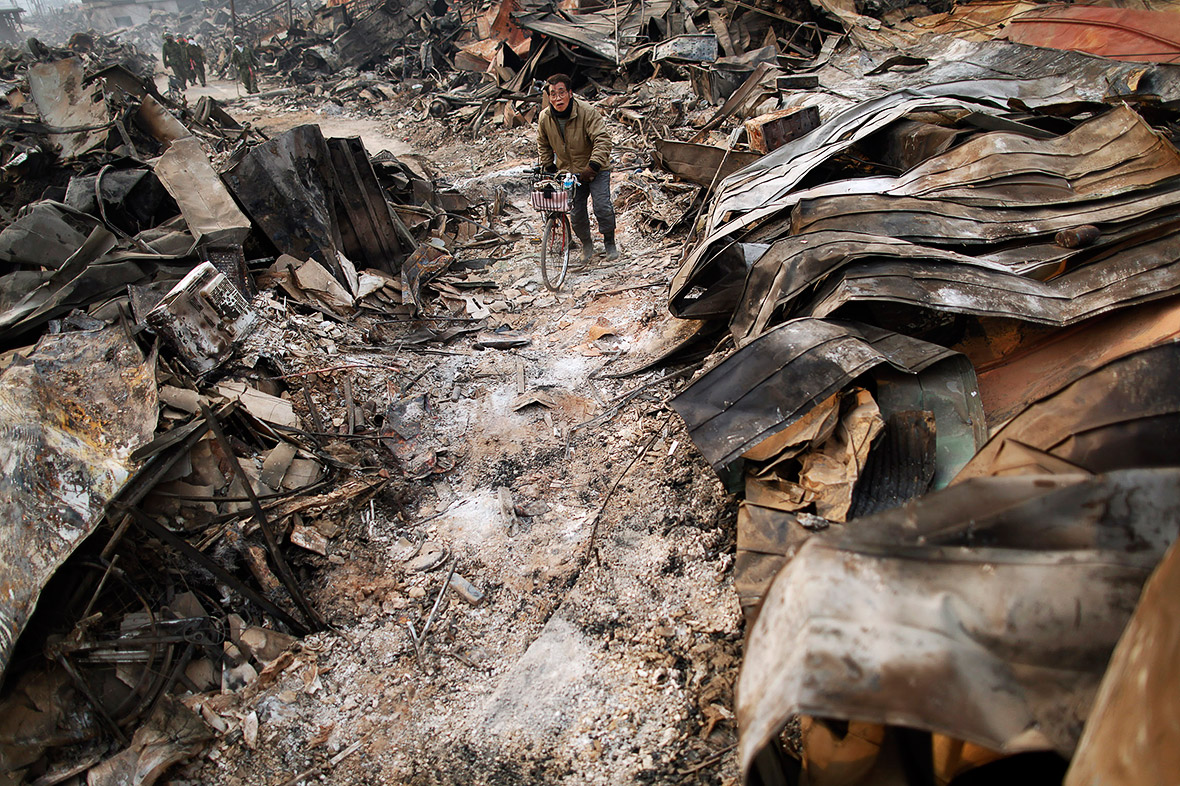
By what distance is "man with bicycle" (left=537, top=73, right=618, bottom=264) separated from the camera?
6.62 m

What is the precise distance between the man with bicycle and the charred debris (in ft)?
4.25

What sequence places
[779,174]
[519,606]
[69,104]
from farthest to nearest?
[69,104] → [779,174] → [519,606]

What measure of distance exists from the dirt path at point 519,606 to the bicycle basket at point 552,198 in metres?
2.34

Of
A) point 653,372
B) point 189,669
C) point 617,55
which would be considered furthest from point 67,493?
point 617,55

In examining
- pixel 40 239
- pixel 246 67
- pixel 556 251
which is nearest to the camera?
pixel 40 239

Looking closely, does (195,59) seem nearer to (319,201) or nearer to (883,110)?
(319,201)

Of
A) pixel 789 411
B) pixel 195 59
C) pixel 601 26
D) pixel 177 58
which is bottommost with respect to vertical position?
pixel 789 411

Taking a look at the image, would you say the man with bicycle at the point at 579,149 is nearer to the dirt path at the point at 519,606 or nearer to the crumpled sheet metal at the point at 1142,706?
the dirt path at the point at 519,606

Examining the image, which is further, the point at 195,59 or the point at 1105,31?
the point at 195,59

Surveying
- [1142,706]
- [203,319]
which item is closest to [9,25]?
[203,319]

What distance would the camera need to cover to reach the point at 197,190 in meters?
5.61

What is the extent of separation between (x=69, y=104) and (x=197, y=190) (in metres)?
5.00

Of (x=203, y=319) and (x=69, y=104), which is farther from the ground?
(x=69, y=104)

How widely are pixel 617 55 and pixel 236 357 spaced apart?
10758mm
